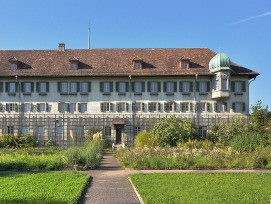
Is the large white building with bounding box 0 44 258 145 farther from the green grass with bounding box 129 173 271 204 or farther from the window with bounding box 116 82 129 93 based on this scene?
the green grass with bounding box 129 173 271 204

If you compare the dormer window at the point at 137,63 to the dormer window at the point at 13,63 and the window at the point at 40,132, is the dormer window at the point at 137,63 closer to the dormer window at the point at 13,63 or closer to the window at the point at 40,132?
the window at the point at 40,132

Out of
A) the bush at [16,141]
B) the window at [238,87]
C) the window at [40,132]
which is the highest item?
the window at [238,87]

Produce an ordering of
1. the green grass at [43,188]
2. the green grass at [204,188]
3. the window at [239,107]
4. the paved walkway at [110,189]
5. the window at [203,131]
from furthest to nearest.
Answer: the window at [239,107] → the window at [203,131] → the paved walkway at [110,189] → the green grass at [204,188] → the green grass at [43,188]

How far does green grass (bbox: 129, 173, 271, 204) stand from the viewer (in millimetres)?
10731

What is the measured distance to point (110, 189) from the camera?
13.3 meters

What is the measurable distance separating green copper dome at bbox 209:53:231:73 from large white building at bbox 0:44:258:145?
0.26 meters

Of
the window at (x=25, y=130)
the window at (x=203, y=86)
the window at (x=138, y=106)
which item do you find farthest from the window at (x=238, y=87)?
the window at (x=25, y=130)

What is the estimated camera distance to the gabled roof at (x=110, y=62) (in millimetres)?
41719

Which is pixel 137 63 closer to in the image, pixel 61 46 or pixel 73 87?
pixel 73 87

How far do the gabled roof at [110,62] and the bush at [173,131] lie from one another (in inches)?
217

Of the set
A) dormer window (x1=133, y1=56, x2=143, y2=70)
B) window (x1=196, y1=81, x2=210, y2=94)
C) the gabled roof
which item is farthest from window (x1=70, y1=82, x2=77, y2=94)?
window (x1=196, y1=81, x2=210, y2=94)

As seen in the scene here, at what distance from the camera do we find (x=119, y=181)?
A: 49.9 feet

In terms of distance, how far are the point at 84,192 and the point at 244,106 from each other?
3165 centimetres

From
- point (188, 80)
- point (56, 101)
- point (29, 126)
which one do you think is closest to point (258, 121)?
point (188, 80)
